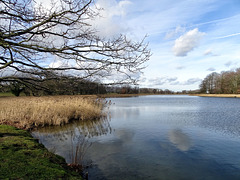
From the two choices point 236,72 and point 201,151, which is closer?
point 201,151

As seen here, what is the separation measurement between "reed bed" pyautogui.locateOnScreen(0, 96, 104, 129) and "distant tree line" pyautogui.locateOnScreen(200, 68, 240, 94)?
4642 centimetres

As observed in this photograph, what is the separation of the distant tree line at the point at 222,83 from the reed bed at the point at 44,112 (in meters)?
46.4

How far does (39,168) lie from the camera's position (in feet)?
9.14

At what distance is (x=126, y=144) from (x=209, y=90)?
60.1 metres

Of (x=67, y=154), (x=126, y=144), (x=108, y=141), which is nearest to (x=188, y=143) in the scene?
(x=126, y=144)

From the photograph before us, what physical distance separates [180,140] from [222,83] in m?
52.8

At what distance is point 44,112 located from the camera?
10.9m

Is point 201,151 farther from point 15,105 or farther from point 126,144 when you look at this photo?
point 15,105

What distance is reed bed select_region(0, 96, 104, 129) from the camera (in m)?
9.60

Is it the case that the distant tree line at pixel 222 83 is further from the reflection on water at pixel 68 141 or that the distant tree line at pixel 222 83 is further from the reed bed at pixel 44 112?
the reflection on water at pixel 68 141

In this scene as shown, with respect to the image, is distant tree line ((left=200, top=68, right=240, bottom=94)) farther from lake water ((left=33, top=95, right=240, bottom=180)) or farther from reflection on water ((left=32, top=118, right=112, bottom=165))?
reflection on water ((left=32, top=118, right=112, bottom=165))

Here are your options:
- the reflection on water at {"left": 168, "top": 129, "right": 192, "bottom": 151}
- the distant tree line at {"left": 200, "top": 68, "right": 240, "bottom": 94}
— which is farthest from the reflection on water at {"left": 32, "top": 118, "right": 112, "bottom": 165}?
the distant tree line at {"left": 200, "top": 68, "right": 240, "bottom": 94}

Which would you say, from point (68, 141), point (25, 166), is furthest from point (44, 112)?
point (25, 166)

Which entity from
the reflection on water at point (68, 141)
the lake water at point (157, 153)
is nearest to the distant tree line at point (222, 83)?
the lake water at point (157, 153)
